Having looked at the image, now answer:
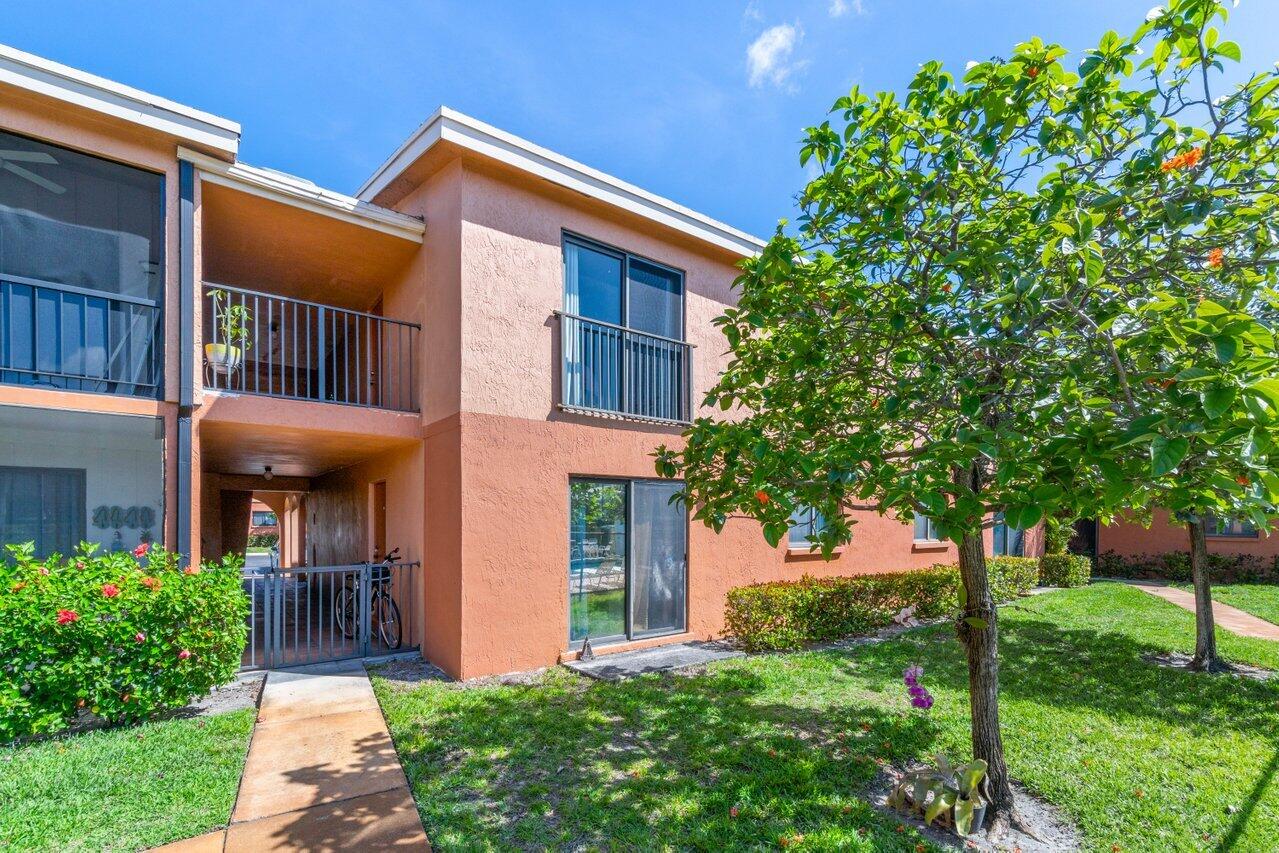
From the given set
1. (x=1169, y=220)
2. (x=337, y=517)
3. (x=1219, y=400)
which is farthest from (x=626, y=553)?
(x=337, y=517)

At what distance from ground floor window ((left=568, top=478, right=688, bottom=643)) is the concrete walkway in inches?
369

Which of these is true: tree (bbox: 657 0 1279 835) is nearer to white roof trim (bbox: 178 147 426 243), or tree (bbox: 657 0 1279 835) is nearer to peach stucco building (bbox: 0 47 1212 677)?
peach stucco building (bbox: 0 47 1212 677)

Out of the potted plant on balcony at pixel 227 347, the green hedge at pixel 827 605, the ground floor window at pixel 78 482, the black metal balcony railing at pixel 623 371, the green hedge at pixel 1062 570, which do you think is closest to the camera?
the potted plant on balcony at pixel 227 347

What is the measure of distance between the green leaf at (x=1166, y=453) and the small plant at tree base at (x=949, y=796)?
295 cm

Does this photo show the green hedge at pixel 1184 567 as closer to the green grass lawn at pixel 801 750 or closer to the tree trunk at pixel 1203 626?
the tree trunk at pixel 1203 626

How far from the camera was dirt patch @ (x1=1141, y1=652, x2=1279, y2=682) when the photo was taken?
771 cm

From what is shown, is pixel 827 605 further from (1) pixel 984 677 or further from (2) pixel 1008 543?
(2) pixel 1008 543

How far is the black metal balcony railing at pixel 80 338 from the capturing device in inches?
244

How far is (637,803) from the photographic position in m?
4.14

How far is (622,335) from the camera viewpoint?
28.5 ft

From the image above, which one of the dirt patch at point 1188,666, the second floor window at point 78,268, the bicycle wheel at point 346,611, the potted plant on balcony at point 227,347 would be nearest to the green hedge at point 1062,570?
the dirt patch at point 1188,666

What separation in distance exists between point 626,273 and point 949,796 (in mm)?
7124

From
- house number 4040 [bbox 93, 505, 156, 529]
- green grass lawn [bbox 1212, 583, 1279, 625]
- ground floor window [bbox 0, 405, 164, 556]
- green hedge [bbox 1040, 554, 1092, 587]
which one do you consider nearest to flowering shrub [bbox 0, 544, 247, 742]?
ground floor window [bbox 0, 405, 164, 556]

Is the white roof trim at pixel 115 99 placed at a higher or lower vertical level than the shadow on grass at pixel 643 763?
higher
